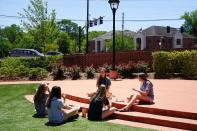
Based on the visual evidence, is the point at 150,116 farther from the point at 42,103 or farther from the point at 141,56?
the point at 141,56

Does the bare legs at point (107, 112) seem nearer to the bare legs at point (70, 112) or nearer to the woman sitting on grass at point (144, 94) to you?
the woman sitting on grass at point (144, 94)

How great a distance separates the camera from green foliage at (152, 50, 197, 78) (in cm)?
2298

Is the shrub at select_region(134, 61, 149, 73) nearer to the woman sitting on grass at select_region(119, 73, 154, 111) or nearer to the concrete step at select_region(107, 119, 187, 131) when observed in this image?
the woman sitting on grass at select_region(119, 73, 154, 111)

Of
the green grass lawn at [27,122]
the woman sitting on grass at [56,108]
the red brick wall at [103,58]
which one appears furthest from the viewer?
the red brick wall at [103,58]

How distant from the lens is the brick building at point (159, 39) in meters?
75.0

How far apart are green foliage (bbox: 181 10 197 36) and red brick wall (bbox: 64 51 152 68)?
81105 mm

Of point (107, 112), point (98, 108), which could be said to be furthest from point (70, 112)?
point (107, 112)

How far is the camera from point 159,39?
7556cm

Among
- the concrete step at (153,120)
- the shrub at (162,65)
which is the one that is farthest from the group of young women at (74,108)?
the shrub at (162,65)

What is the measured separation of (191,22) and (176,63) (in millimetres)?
90124

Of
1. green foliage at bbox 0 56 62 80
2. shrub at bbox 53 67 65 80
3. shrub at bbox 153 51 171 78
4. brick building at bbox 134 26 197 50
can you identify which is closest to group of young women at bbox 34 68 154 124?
shrub at bbox 153 51 171 78

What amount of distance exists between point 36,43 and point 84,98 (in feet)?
87.4

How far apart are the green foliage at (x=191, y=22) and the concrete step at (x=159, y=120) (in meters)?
102

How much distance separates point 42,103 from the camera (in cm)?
1183
